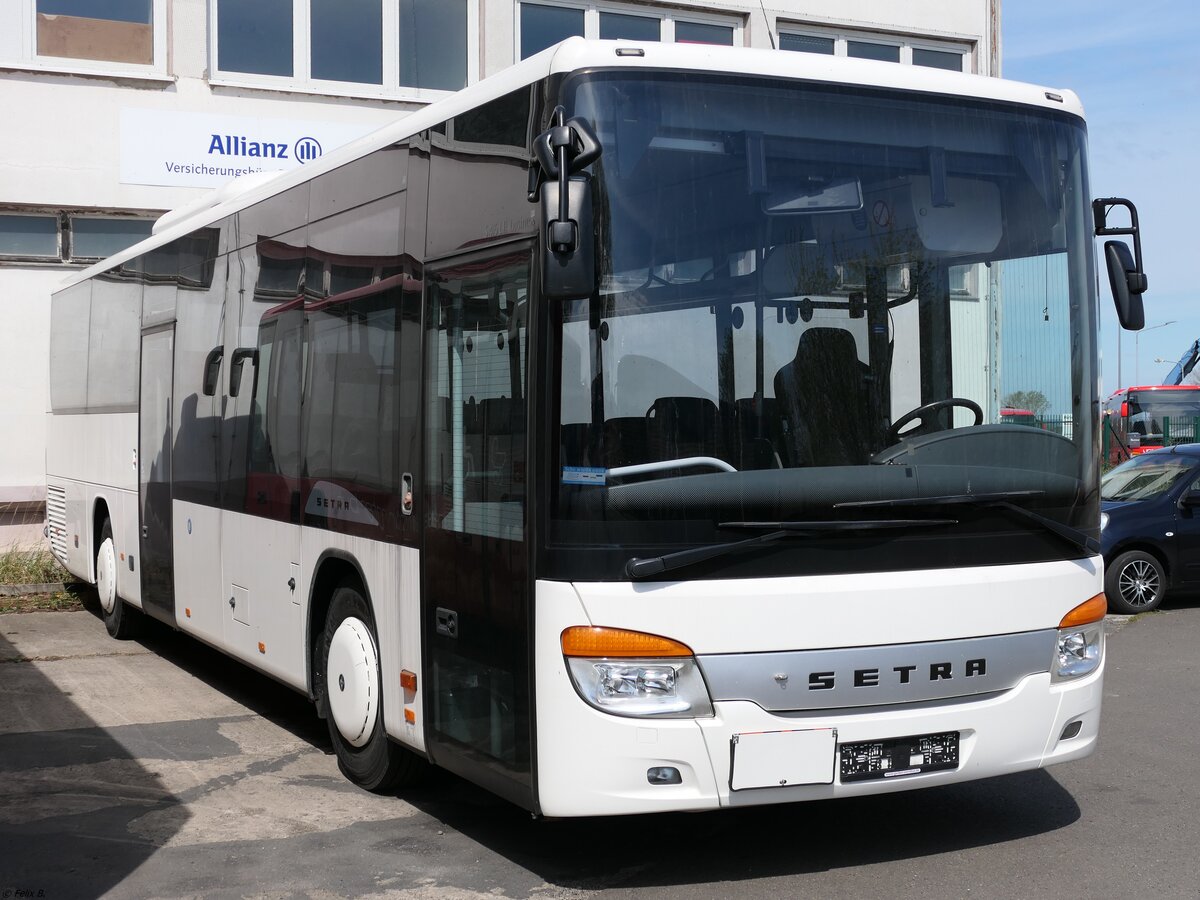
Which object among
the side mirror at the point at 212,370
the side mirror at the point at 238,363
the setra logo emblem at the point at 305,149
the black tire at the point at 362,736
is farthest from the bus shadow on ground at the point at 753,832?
the setra logo emblem at the point at 305,149

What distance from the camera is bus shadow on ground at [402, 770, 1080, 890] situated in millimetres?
5645

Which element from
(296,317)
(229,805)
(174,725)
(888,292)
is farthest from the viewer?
(174,725)

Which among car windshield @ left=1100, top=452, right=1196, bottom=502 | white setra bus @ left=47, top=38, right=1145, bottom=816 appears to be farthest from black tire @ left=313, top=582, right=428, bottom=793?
car windshield @ left=1100, top=452, right=1196, bottom=502

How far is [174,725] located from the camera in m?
8.63

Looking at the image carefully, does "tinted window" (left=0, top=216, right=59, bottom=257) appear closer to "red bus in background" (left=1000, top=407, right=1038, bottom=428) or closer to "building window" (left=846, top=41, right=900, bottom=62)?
"building window" (left=846, top=41, right=900, bottom=62)

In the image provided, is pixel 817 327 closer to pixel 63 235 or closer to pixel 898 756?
pixel 898 756

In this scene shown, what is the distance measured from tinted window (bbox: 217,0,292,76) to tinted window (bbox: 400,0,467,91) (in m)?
1.42

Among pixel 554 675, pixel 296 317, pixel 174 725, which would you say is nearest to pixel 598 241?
pixel 554 675

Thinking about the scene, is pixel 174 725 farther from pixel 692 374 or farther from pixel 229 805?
pixel 692 374

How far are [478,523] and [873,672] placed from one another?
156cm

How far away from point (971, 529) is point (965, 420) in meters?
0.41

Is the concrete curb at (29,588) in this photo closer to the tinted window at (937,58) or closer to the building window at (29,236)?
the building window at (29,236)

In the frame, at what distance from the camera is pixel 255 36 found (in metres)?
16.8

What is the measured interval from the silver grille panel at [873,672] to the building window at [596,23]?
13.9 meters
